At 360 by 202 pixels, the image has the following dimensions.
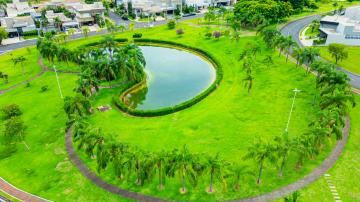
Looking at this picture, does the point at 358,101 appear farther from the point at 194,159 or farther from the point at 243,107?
the point at 194,159

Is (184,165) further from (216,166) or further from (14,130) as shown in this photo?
(14,130)

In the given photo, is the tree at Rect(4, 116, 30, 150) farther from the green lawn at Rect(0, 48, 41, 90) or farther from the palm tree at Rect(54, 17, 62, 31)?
the palm tree at Rect(54, 17, 62, 31)

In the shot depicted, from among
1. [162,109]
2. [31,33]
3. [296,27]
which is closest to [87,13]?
[31,33]

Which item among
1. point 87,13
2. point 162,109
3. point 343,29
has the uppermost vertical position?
point 87,13

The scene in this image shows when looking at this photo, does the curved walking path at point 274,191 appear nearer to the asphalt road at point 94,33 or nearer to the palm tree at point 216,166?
the palm tree at point 216,166

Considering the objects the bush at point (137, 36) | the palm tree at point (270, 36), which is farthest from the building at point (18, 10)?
the palm tree at point (270, 36)

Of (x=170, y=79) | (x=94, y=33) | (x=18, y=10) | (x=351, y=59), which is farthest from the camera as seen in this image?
(x=18, y=10)

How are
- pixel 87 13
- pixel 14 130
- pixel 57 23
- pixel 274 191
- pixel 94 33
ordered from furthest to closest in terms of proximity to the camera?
pixel 87 13 → pixel 57 23 → pixel 94 33 → pixel 14 130 → pixel 274 191
